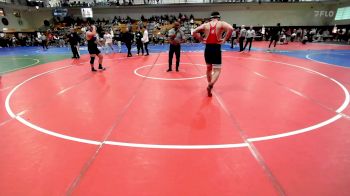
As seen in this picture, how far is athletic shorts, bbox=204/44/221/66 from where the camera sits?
18.0 ft

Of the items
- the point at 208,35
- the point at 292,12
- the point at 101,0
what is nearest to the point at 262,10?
the point at 292,12

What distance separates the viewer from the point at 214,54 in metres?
5.52

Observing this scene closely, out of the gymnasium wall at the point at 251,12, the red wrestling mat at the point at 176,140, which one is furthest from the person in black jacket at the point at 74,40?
the gymnasium wall at the point at 251,12

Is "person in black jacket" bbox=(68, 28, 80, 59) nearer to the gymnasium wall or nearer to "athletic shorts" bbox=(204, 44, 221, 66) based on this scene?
"athletic shorts" bbox=(204, 44, 221, 66)

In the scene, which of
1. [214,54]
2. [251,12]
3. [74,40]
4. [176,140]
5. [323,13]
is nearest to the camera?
[176,140]

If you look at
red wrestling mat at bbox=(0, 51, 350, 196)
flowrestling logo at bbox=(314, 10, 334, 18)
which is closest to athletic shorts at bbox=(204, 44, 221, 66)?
red wrestling mat at bbox=(0, 51, 350, 196)

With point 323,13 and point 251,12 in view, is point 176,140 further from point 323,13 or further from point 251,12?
point 323,13

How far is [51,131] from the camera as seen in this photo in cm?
394

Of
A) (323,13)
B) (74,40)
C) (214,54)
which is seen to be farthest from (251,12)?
(214,54)

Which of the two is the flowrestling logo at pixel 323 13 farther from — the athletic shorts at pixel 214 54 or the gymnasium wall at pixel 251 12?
the athletic shorts at pixel 214 54

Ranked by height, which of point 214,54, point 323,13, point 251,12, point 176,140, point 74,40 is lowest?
point 176,140

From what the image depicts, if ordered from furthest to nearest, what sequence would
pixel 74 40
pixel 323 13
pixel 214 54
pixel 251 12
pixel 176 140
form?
pixel 251 12 < pixel 323 13 < pixel 74 40 < pixel 214 54 < pixel 176 140

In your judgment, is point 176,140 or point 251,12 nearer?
point 176,140

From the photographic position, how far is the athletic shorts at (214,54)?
18.0 ft
